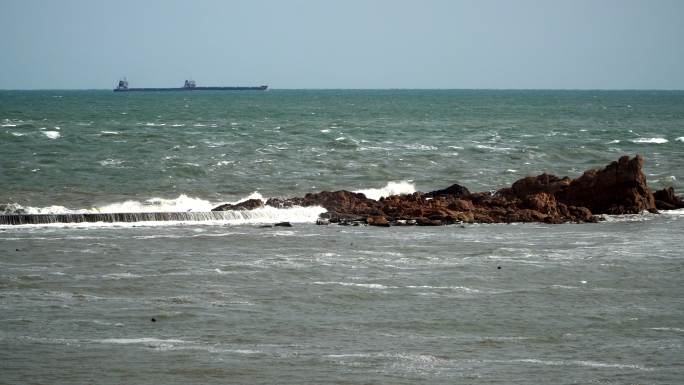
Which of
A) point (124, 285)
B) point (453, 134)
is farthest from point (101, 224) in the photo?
point (453, 134)

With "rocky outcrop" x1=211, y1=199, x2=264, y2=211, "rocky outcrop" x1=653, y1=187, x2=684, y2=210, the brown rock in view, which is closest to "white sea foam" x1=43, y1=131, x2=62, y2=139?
"rocky outcrop" x1=211, y1=199, x2=264, y2=211

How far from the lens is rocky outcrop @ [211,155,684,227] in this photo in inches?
1106

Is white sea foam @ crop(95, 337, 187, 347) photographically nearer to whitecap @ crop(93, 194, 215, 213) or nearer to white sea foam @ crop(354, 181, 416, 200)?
whitecap @ crop(93, 194, 215, 213)

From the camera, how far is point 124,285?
1856 cm

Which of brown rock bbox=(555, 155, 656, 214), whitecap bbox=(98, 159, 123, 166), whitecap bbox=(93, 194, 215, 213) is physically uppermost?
brown rock bbox=(555, 155, 656, 214)

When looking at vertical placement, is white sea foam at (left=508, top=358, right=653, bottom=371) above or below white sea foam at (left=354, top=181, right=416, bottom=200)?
above

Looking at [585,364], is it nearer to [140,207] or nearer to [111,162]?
[140,207]

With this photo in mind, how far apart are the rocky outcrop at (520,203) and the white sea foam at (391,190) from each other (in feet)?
12.3

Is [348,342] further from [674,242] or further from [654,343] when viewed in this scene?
[674,242]

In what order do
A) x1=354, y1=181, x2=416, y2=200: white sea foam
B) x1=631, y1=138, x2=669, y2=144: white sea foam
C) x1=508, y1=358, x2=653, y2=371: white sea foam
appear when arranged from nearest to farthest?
x1=508, y1=358, x2=653, y2=371: white sea foam
x1=354, y1=181, x2=416, y2=200: white sea foam
x1=631, y1=138, x2=669, y2=144: white sea foam

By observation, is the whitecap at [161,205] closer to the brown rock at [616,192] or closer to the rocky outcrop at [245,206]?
the rocky outcrop at [245,206]

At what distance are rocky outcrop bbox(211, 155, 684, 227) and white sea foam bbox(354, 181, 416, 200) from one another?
12.3 ft

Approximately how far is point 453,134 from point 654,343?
157ft

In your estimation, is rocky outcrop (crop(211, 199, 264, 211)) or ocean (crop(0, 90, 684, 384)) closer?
ocean (crop(0, 90, 684, 384))
